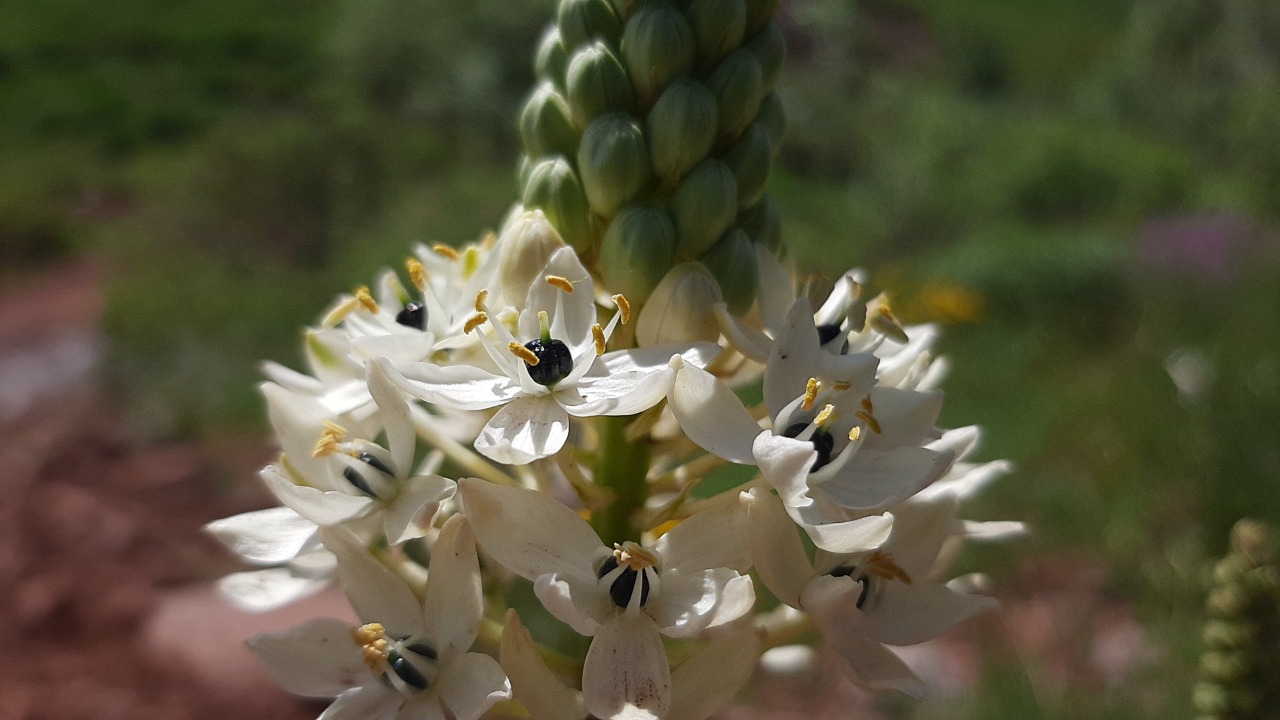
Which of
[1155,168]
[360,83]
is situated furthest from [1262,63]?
[360,83]

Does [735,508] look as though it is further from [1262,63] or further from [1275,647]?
[1262,63]

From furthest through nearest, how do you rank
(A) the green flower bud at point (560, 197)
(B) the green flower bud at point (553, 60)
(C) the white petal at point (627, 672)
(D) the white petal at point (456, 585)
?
1. (B) the green flower bud at point (553, 60)
2. (A) the green flower bud at point (560, 197)
3. (D) the white petal at point (456, 585)
4. (C) the white petal at point (627, 672)

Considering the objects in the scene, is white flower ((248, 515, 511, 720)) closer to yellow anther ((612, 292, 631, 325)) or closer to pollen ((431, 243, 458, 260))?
yellow anther ((612, 292, 631, 325))

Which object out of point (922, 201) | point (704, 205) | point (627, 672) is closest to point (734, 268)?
point (704, 205)

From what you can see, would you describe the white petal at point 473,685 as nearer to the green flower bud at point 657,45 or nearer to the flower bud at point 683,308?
the flower bud at point 683,308

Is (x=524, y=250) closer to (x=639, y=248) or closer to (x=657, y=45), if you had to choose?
(x=639, y=248)

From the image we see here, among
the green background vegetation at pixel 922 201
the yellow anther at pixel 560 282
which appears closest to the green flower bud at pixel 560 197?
the yellow anther at pixel 560 282

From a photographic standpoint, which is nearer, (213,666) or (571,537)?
(571,537)
